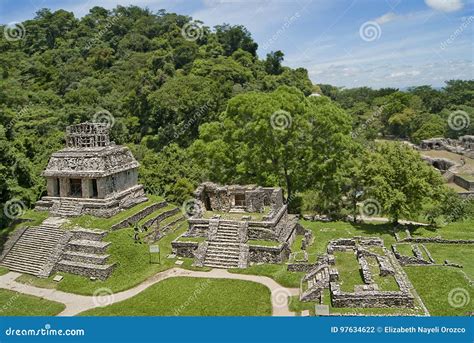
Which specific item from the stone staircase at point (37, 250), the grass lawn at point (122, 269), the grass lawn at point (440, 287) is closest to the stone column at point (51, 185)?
the stone staircase at point (37, 250)

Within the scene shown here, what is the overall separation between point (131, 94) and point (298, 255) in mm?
37556

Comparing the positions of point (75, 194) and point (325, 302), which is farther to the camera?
point (75, 194)

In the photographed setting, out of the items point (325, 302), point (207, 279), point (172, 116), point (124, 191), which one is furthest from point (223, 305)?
point (172, 116)

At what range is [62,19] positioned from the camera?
251ft

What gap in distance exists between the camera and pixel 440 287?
17172 mm

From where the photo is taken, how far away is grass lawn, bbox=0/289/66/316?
56.1 ft

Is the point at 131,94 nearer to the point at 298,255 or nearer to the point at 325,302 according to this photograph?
the point at 298,255
